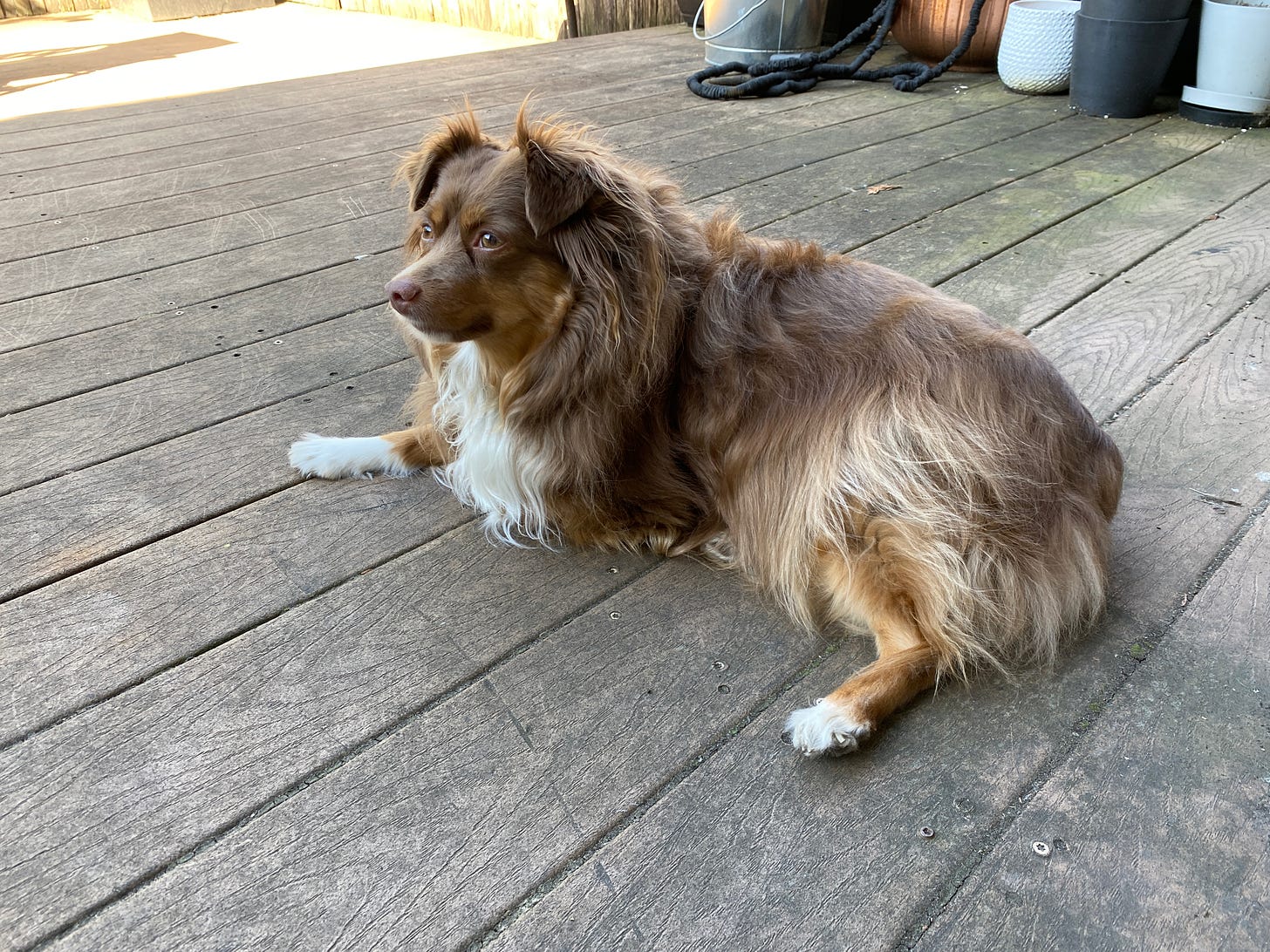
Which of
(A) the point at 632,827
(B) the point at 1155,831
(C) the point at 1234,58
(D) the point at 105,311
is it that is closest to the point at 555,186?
(A) the point at 632,827

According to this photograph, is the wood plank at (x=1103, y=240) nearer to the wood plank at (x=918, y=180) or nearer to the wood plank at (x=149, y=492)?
the wood plank at (x=918, y=180)

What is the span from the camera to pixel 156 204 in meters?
3.85

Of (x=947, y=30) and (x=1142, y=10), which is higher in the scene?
(x=1142, y=10)

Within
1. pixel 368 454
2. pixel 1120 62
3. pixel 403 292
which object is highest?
pixel 403 292

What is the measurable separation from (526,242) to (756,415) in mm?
→ 614

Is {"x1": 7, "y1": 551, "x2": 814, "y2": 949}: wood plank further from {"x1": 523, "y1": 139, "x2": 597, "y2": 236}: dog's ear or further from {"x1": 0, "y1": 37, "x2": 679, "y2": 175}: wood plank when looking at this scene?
{"x1": 0, "y1": 37, "x2": 679, "y2": 175}: wood plank

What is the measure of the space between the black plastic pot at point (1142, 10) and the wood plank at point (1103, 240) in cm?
75

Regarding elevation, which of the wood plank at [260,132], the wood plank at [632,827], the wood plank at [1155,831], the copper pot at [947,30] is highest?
the copper pot at [947,30]

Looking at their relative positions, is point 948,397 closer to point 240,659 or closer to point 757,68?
point 240,659

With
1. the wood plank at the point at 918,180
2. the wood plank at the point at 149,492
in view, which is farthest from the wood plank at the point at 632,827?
the wood plank at the point at 918,180

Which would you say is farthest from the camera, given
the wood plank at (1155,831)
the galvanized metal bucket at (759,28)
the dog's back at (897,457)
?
the galvanized metal bucket at (759,28)

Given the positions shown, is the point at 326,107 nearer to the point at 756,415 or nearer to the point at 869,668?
the point at 756,415

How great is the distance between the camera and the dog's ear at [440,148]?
2.04 m

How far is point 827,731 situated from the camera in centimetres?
155
